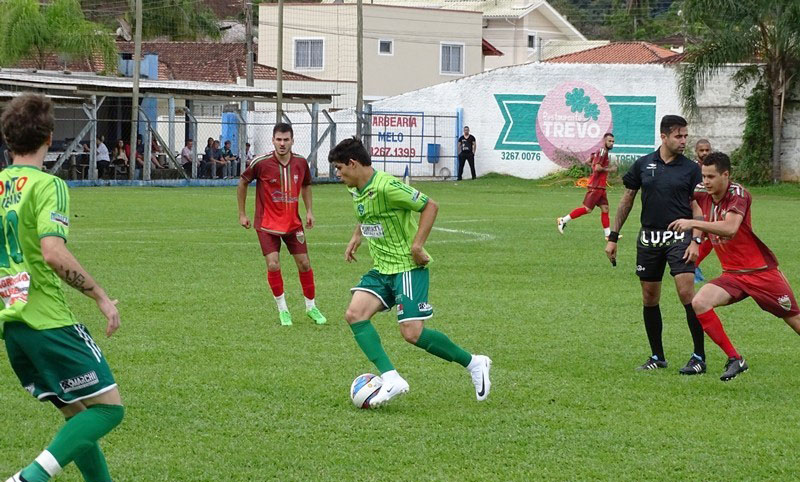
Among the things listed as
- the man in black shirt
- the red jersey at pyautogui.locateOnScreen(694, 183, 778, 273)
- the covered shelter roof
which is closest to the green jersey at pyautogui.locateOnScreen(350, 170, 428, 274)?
the red jersey at pyautogui.locateOnScreen(694, 183, 778, 273)

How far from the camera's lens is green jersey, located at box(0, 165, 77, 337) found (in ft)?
16.8

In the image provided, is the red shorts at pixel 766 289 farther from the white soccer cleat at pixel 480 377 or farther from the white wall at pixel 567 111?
the white wall at pixel 567 111

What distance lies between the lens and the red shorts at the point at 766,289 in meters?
8.78

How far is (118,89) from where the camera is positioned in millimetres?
37969

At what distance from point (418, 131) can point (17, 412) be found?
36362mm

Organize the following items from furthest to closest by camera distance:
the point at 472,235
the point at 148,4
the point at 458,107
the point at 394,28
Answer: the point at 148,4, the point at 394,28, the point at 458,107, the point at 472,235

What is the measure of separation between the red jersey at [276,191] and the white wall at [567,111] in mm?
28709

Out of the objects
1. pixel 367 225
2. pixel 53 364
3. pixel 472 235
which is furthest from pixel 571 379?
pixel 472 235

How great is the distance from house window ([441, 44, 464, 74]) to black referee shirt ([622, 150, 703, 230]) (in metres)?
52.7

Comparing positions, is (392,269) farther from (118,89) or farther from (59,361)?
(118,89)

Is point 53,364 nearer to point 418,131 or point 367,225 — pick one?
point 367,225

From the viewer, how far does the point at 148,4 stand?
66.0 metres

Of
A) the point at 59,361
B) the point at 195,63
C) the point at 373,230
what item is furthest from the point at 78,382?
the point at 195,63

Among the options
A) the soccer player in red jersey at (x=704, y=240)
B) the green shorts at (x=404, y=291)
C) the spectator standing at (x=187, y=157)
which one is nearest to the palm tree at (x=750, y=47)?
the spectator standing at (x=187, y=157)
